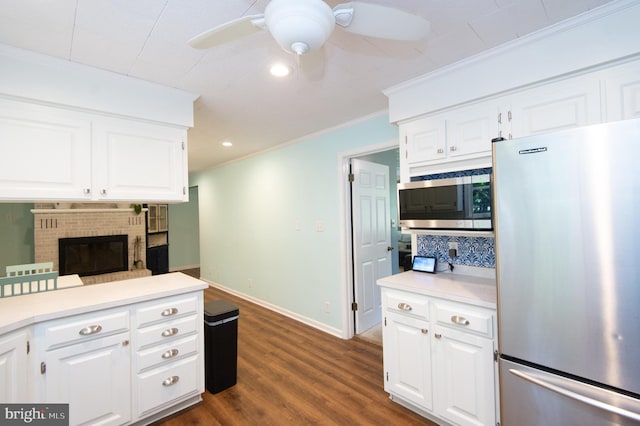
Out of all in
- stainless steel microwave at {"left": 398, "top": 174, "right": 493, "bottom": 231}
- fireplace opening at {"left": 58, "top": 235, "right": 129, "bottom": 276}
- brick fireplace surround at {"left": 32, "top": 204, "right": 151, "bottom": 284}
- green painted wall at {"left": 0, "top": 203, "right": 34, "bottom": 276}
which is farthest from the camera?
fireplace opening at {"left": 58, "top": 235, "right": 129, "bottom": 276}

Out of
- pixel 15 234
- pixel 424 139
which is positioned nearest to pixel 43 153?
pixel 424 139

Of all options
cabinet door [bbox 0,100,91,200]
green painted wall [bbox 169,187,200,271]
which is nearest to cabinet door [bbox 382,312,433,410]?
cabinet door [bbox 0,100,91,200]

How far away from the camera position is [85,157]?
6.47 feet

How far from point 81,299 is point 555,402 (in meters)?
2.63

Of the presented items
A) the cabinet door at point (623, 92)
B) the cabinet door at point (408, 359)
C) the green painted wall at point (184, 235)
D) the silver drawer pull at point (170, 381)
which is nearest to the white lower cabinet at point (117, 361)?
the silver drawer pull at point (170, 381)

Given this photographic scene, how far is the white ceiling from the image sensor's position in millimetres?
1423

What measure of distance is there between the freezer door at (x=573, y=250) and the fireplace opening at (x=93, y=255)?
19.6ft

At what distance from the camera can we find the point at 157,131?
2258 millimetres

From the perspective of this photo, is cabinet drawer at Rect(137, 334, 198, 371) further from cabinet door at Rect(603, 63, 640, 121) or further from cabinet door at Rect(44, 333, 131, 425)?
cabinet door at Rect(603, 63, 640, 121)

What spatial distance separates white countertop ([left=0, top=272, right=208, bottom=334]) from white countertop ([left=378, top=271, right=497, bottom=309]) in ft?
4.90

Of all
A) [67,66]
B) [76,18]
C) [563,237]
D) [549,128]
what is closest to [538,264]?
[563,237]

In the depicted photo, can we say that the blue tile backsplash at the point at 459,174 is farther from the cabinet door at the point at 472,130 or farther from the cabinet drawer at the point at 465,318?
the cabinet drawer at the point at 465,318

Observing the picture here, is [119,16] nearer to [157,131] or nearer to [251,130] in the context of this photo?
[157,131]

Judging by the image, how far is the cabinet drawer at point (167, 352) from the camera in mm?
1922
